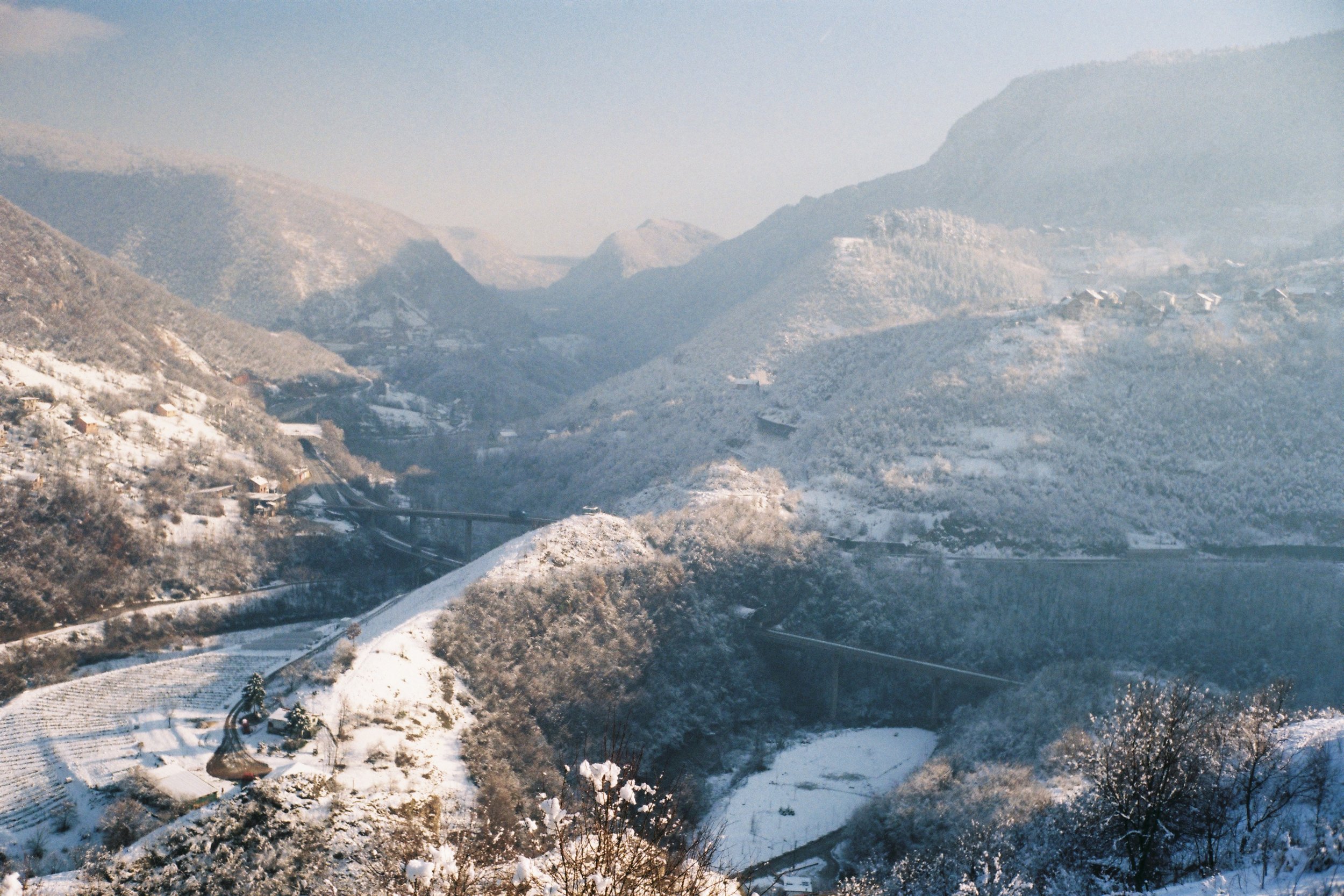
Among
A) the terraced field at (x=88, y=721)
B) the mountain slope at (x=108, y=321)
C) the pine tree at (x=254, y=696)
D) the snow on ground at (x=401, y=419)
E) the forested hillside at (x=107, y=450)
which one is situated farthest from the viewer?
the snow on ground at (x=401, y=419)

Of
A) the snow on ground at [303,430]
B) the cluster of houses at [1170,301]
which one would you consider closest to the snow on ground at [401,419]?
the snow on ground at [303,430]

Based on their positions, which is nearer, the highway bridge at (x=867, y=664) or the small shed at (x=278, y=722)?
the small shed at (x=278, y=722)

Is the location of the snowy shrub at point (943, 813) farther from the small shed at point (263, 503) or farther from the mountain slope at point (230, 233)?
the mountain slope at point (230, 233)

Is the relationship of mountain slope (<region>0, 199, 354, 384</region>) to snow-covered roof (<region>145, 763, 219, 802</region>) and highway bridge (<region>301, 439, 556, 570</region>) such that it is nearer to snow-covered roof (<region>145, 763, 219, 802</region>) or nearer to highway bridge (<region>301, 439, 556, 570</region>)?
highway bridge (<region>301, 439, 556, 570</region>)

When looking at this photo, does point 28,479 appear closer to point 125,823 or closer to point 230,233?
point 125,823

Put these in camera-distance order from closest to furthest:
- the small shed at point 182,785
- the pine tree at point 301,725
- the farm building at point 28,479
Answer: the small shed at point 182,785 → the pine tree at point 301,725 → the farm building at point 28,479

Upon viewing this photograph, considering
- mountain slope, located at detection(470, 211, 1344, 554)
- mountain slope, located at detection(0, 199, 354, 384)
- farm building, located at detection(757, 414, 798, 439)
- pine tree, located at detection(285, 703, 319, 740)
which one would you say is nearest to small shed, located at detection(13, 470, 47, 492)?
mountain slope, located at detection(0, 199, 354, 384)

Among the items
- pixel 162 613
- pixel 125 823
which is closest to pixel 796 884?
pixel 125 823
